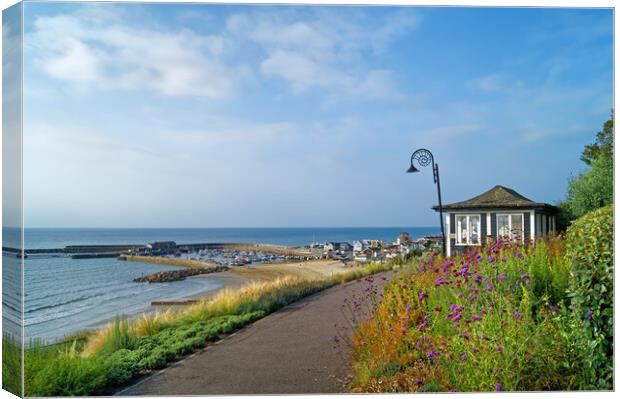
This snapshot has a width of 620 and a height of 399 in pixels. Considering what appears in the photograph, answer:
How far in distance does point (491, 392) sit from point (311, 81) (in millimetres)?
3404

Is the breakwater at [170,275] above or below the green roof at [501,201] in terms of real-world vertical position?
below

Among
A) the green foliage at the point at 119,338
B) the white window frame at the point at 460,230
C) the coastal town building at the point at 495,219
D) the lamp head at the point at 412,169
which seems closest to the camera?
the green foliage at the point at 119,338

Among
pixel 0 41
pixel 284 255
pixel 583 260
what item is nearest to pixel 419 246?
pixel 284 255

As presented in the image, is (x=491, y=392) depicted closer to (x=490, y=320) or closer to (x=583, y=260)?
(x=490, y=320)

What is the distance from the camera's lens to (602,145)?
547 cm

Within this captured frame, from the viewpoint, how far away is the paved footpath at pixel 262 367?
4.54 meters

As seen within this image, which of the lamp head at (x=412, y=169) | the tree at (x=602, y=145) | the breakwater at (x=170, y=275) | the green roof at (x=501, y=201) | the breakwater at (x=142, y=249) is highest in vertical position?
the tree at (x=602, y=145)

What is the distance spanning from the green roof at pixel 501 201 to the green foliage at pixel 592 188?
12.6 inches

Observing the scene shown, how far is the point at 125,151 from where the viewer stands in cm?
546

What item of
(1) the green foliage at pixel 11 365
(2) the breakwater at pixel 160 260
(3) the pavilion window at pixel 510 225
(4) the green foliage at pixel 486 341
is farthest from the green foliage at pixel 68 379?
(3) the pavilion window at pixel 510 225

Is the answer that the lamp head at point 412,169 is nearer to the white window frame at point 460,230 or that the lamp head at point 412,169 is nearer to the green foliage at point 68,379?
the white window frame at point 460,230

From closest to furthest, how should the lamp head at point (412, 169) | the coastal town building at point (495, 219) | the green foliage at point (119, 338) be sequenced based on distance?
the green foliage at point (119, 338), the lamp head at point (412, 169), the coastal town building at point (495, 219)

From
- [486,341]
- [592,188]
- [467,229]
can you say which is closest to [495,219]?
[467,229]

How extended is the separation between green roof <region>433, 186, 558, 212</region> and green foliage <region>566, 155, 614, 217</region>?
Result: 0.32m
